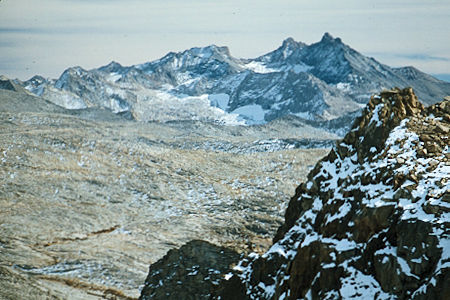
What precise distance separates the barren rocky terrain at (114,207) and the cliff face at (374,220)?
1901 centimetres

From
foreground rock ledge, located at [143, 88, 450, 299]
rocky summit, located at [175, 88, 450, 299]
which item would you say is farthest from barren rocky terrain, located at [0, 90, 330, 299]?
rocky summit, located at [175, 88, 450, 299]

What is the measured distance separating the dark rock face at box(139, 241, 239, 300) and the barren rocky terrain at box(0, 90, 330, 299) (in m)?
2.58

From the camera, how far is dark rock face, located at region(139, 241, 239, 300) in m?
33.5

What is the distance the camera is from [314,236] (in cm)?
2228

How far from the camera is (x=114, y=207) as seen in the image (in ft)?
212

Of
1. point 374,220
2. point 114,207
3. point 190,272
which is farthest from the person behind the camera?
point 114,207

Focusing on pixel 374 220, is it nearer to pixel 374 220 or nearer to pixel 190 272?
pixel 374 220

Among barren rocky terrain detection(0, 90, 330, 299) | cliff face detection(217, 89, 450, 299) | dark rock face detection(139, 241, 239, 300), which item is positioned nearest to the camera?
cliff face detection(217, 89, 450, 299)

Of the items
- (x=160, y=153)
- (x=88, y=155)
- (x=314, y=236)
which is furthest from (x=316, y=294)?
(x=160, y=153)

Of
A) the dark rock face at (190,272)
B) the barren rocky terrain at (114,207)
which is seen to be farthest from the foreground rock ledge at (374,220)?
the barren rocky terrain at (114,207)

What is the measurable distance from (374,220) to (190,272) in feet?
65.5

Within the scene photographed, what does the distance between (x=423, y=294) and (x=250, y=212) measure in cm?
5327

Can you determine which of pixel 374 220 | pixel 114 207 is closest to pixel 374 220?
pixel 374 220

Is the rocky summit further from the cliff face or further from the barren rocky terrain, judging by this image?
the barren rocky terrain
